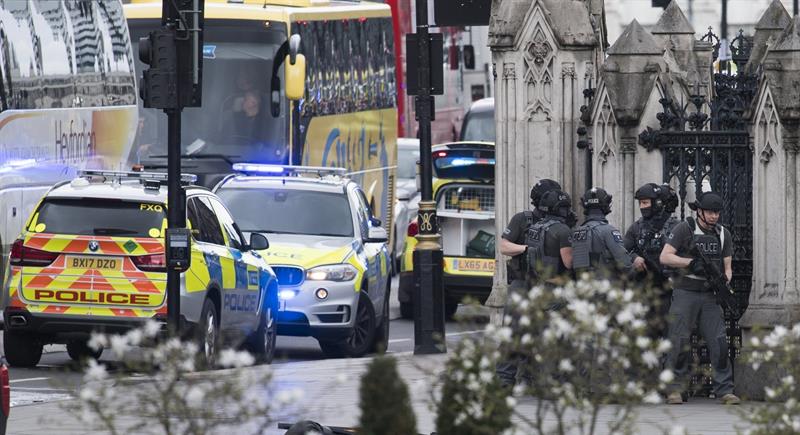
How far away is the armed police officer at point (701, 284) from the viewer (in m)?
14.1

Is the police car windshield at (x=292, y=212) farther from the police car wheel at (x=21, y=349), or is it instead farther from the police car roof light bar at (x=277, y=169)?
the police car wheel at (x=21, y=349)

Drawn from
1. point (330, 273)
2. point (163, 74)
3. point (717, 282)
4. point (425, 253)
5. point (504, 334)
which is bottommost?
point (330, 273)

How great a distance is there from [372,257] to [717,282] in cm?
711

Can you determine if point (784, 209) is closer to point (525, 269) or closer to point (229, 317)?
point (525, 269)

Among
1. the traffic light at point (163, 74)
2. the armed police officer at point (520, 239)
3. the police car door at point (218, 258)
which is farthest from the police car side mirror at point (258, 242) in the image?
the armed police officer at point (520, 239)

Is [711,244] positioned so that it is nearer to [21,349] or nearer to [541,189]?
[541,189]

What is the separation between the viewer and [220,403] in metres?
7.23

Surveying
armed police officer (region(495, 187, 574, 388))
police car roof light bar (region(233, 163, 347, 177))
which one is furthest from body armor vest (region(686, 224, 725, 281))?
police car roof light bar (region(233, 163, 347, 177))

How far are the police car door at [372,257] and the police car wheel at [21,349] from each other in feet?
12.3

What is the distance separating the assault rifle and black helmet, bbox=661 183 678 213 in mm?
424

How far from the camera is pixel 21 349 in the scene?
58.7 feet

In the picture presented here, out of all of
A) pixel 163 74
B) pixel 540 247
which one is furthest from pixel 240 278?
pixel 540 247

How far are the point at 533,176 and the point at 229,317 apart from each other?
301 cm

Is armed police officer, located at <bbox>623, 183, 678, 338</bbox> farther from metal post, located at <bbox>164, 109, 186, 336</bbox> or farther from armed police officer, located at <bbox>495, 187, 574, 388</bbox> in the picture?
metal post, located at <bbox>164, 109, 186, 336</bbox>
